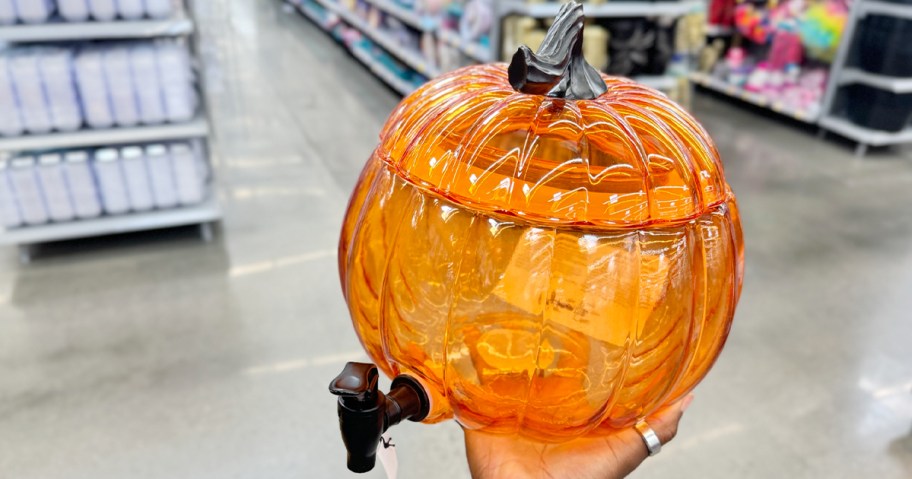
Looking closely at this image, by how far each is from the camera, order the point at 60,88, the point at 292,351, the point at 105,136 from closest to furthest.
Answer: the point at 292,351 → the point at 60,88 → the point at 105,136

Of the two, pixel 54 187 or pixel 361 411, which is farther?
pixel 54 187

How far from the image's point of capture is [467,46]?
12.0 ft

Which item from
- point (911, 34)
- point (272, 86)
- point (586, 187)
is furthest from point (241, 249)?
point (911, 34)

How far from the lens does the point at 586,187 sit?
698 millimetres

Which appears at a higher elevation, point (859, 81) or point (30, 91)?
point (30, 91)

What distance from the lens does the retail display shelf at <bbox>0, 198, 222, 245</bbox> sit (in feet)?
8.54

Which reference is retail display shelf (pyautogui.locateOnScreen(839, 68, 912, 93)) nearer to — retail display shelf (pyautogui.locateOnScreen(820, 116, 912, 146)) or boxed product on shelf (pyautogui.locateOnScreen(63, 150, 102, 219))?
retail display shelf (pyautogui.locateOnScreen(820, 116, 912, 146))

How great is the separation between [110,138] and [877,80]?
4.65 m

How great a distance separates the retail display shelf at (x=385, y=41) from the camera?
4418 millimetres

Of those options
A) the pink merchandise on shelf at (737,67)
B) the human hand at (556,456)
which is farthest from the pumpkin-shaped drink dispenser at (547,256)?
the pink merchandise on shelf at (737,67)

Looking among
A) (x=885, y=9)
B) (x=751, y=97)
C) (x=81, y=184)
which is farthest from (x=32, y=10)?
(x=751, y=97)

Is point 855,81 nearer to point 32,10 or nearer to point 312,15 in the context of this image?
point 32,10

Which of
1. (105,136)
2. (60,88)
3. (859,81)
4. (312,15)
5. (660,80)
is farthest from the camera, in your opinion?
(312,15)

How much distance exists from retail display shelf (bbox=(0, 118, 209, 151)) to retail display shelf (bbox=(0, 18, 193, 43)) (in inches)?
14.6
